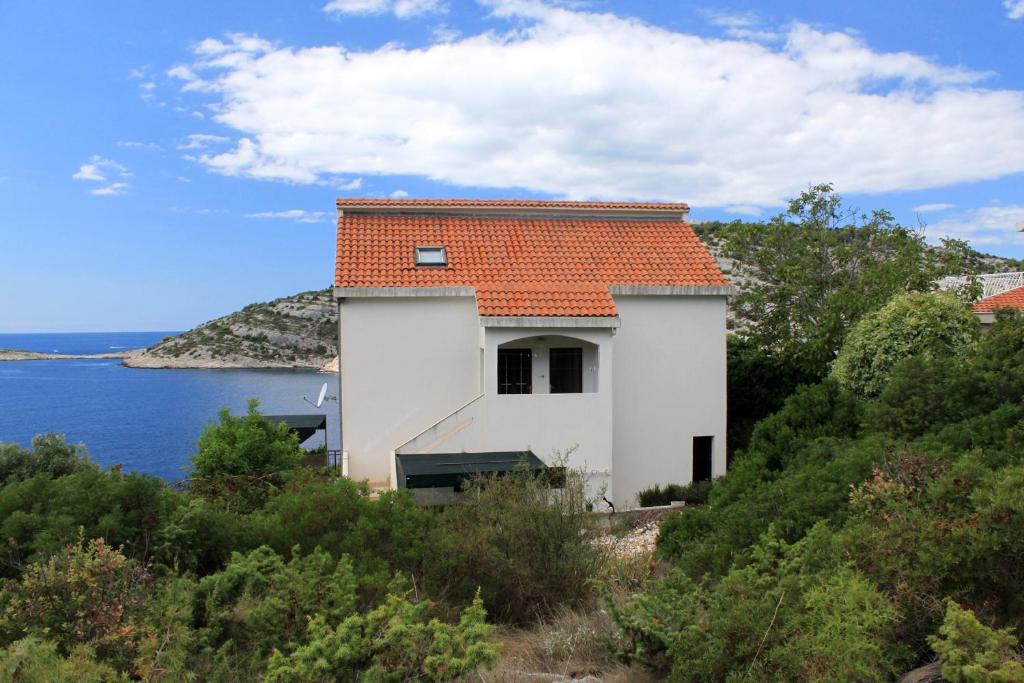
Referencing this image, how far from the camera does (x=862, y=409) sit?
10.6m

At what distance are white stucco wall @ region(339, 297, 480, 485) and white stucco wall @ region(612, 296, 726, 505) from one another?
136 inches

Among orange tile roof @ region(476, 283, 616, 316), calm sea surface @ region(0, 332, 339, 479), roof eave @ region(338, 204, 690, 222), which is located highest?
roof eave @ region(338, 204, 690, 222)

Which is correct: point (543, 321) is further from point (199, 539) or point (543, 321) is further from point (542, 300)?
point (199, 539)

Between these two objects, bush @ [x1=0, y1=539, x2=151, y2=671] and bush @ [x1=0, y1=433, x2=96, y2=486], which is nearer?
bush @ [x1=0, y1=539, x2=151, y2=671]

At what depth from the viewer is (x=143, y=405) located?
66188 mm

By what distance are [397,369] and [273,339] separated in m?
94.5

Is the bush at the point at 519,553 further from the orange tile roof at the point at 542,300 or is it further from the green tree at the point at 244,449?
the green tree at the point at 244,449

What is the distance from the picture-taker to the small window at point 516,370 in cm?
1588

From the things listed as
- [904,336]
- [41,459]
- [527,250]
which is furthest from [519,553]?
[527,250]

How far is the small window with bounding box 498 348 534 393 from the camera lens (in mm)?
15883

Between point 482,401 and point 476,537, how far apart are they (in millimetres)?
7576

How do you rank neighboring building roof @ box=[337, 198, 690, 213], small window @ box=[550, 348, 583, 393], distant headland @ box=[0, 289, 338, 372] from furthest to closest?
A: distant headland @ box=[0, 289, 338, 372]
neighboring building roof @ box=[337, 198, 690, 213]
small window @ box=[550, 348, 583, 393]

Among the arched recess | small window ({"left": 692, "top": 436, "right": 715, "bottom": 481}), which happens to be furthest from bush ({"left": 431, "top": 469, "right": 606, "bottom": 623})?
small window ({"left": 692, "top": 436, "right": 715, "bottom": 481})

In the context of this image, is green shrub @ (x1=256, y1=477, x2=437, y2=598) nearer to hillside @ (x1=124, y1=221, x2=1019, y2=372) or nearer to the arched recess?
the arched recess
